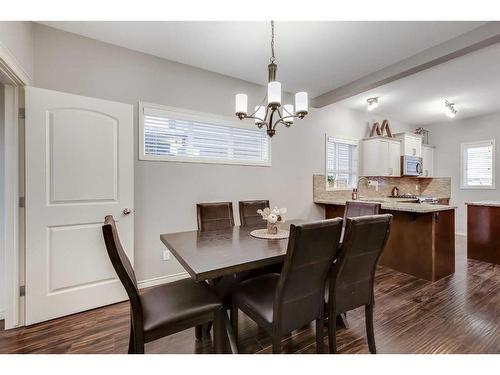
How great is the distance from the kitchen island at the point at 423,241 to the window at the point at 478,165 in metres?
3.10

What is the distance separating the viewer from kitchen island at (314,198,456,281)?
287 cm

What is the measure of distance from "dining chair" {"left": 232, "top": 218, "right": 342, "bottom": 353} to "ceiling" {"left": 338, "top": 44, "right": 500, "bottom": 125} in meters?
3.05

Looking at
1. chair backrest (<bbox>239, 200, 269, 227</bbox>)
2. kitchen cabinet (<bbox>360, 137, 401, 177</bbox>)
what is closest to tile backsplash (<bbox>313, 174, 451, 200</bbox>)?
kitchen cabinet (<bbox>360, 137, 401, 177</bbox>)

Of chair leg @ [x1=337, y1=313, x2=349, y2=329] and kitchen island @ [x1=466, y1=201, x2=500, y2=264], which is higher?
kitchen island @ [x1=466, y1=201, x2=500, y2=264]

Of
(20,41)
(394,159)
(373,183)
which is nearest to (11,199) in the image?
(20,41)

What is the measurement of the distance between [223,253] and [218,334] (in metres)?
0.49

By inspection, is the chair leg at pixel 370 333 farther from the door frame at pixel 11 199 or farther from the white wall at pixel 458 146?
the white wall at pixel 458 146

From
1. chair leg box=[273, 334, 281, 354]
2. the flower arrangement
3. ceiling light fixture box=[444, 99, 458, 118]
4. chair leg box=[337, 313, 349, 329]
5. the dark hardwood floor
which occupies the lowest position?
the dark hardwood floor

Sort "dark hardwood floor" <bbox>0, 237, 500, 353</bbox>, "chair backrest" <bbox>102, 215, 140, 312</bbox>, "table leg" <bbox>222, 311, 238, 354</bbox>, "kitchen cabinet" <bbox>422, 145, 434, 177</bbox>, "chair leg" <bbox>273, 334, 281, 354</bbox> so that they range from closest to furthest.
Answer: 1. "chair backrest" <bbox>102, 215, 140, 312</bbox>
2. "chair leg" <bbox>273, 334, 281, 354</bbox>
3. "table leg" <bbox>222, 311, 238, 354</bbox>
4. "dark hardwood floor" <bbox>0, 237, 500, 353</bbox>
5. "kitchen cabinet" <bbox>422, 145, 434, 177</bbox>

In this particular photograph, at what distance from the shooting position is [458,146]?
215 inches

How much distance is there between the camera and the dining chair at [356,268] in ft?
4.83

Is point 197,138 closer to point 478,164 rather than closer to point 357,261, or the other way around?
point 357,261

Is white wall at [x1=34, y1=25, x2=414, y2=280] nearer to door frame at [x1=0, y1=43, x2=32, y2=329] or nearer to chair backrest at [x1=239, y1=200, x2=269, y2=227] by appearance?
door frame at [x1=0, y1=43, x2=32, y2=329]
